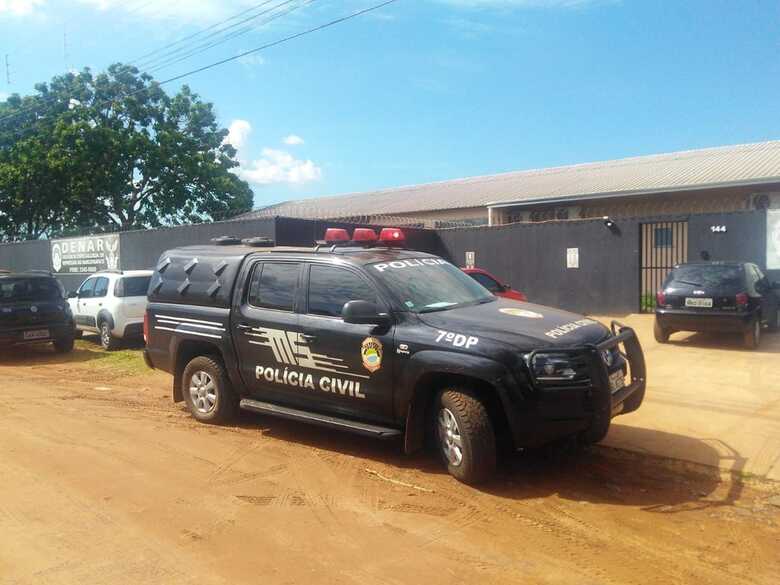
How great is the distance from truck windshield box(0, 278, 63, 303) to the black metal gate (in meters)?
13.1

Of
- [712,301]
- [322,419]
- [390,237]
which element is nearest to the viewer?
[322,419]

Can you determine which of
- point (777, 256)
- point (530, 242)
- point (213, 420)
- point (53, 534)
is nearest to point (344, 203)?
point (530, 242)

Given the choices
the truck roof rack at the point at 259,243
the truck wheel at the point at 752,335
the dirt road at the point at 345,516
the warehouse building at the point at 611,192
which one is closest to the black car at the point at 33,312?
the dirt road at the point at 345,516

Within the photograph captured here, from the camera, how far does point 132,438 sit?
6457 millimetres

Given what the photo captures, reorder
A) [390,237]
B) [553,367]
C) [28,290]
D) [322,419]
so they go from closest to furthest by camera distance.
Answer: [553,367]
[322,419]
[390,237]
[28,290]

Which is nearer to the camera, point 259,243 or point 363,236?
point 363,236

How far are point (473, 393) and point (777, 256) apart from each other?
12.5 metres

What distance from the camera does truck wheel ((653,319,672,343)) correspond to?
38.0 ft

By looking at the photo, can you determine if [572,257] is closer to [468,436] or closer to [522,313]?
[522,313]

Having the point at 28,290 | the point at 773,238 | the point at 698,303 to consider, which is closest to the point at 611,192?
the point at 773,238

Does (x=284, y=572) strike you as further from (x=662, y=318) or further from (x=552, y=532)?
(x=662, y=318)

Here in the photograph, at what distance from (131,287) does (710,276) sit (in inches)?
422

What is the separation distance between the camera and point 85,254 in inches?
901

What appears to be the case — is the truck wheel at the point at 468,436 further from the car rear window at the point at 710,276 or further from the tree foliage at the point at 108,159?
the tree foliage at the point at 108,159
